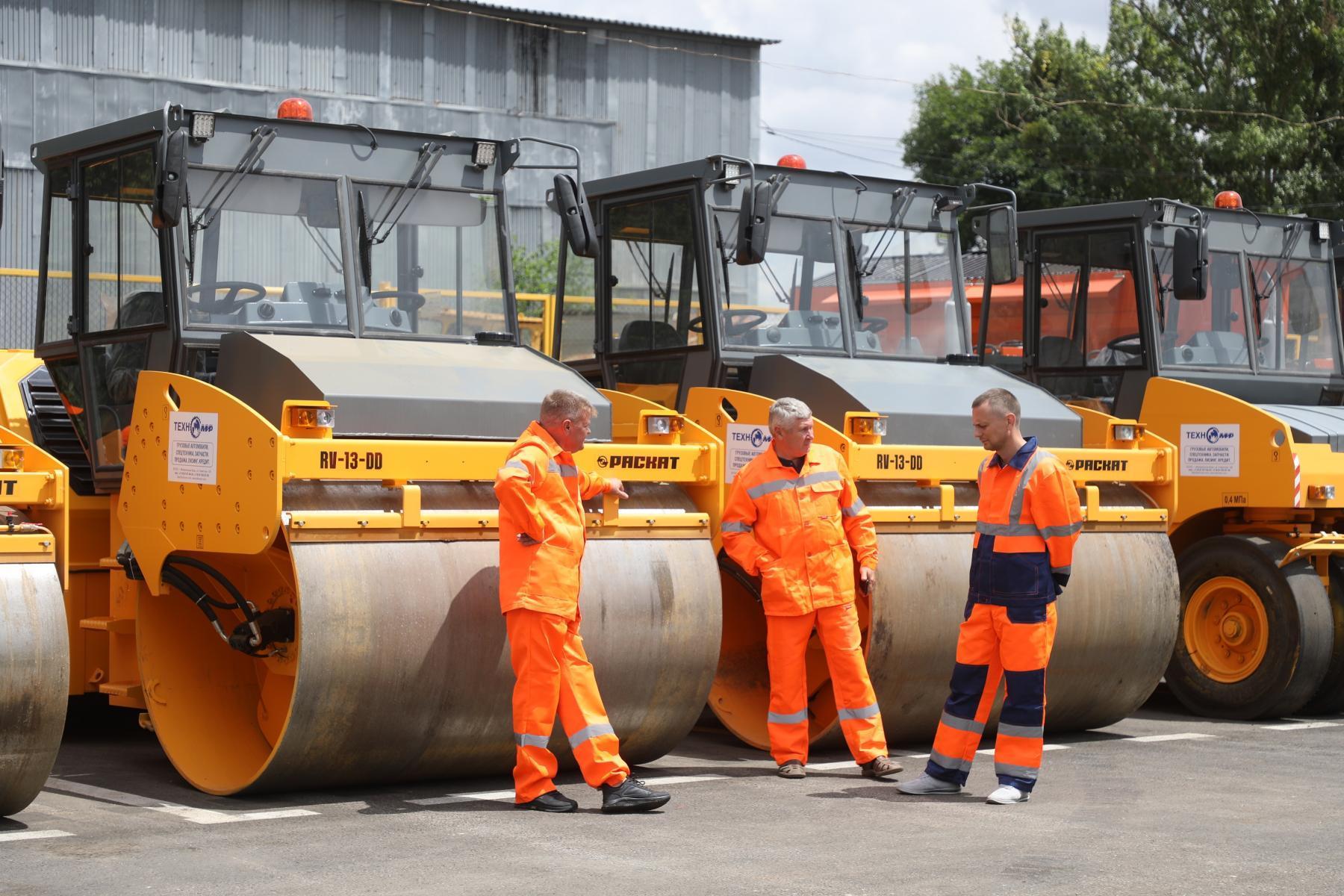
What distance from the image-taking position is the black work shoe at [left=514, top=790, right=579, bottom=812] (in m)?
7.46

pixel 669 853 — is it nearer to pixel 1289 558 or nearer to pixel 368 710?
pixel 368 710

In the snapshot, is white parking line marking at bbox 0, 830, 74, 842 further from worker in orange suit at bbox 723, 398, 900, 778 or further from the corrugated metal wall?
the corrugated metal wall

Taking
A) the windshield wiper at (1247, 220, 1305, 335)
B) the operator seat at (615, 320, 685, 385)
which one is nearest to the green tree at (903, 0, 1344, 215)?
the windshield wiper at (1247, 220, 1305, 335)

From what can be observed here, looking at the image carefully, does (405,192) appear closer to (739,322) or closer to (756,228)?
(756,228)

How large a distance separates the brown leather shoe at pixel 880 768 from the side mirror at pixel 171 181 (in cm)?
382

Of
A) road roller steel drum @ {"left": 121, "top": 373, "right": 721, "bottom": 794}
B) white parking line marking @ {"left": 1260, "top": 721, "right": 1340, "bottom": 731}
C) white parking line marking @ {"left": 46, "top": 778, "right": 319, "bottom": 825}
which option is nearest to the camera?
white parking line marking @ {"left": 46, "top": 778, "right": 319, "bottom": 825}

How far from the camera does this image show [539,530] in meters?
7.43

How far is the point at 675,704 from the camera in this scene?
27.3ft

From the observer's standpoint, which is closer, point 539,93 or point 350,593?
point 350,593

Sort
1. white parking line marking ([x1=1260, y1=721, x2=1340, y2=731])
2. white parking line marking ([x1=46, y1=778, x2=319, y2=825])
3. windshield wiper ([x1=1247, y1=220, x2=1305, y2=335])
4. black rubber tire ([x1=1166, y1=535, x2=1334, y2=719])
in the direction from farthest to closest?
windshield wiper ([x1=1247, y1=220, x2=1305, y2=335])
black rubber tire ([x1=1166, y1=535, x2=1334, y2=719])
white parking line marking ([x1=1260, y1=721, x2=1340, y2=731])
white parking line marking ([x1=46, y1=778, x2=319, y2=825])

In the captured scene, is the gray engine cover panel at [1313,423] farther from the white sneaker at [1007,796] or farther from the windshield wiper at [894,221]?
the white sneaker at [1007,796]

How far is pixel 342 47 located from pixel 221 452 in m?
23.2

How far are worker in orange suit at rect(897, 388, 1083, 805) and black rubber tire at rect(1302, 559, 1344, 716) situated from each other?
372 cm

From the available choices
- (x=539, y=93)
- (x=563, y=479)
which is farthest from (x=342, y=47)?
(x=563, y=479)
